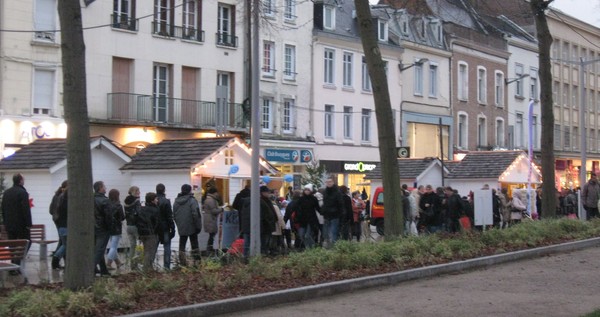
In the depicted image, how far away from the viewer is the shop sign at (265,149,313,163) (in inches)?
1708

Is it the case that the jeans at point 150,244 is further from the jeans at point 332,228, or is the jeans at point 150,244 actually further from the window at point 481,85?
the window at point 481,85

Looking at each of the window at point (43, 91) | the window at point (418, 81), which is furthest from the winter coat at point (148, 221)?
the window at point (418, 81)

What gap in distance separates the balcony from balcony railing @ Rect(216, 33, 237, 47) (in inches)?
38.8

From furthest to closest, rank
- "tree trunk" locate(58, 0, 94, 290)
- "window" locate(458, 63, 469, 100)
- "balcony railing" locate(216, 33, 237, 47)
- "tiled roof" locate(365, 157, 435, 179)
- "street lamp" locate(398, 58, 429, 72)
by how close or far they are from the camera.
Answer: "window" locate(458, 63, 469, 100)
"street lamp" locate(398, 58, 429, 72)
"balcony railing" locate(216, 33, 237, 47)
"tiled roof" locate(365, 157, 435, 179)
"tree trunk" locate(58, 0, 94, 290)

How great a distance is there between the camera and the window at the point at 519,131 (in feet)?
211

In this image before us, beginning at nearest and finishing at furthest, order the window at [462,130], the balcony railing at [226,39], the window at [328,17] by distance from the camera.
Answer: the balcony railing at [226,39]
the window at [328,17]
the window at [462,130]

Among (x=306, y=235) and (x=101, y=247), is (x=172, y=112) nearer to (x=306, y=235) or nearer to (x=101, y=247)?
(x=306, y=235)

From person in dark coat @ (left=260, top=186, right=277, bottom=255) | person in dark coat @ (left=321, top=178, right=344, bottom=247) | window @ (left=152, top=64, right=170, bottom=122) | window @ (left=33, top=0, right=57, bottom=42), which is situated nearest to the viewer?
person in dark coat @ (left=260, top=186, right=277, bottom=255)

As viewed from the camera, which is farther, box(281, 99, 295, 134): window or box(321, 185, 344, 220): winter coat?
box(281, 99, 295, 134): window

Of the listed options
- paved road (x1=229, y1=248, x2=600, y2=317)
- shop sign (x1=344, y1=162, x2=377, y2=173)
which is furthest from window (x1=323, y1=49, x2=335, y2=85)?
paved road (x1=229, y1=248, x2=600, y2=317)

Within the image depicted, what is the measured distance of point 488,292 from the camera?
1484 cm

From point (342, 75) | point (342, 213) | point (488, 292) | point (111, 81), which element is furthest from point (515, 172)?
point (488, 292)

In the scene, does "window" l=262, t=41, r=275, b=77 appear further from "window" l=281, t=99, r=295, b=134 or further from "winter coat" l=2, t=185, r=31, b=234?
"winter coat" l=2, t=185, r=31, b=234

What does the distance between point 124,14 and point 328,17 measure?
1343 cm
